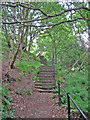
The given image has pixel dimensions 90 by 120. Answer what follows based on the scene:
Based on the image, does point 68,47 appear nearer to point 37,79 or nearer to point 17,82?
point 37,79

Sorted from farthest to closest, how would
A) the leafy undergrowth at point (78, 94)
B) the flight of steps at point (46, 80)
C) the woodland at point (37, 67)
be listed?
the flight of steps at point (46, 80)
the woodland at point (37, 67)
the leafy undergrowth at point (78, 94)

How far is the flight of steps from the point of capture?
7285 mm

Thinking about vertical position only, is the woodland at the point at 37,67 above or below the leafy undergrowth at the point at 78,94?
above

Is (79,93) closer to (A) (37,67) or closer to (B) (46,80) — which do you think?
(B) (46,80)

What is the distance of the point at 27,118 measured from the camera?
3.61 metres

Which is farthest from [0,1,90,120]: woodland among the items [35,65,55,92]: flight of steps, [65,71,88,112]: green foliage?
[35,65,55,92]: flight of steps

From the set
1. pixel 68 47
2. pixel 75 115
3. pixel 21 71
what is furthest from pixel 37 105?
pixel 68 47

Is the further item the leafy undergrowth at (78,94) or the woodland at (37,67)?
the woodland at (37,67)

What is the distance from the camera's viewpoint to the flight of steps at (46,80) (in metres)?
7.29

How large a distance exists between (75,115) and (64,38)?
239 inches

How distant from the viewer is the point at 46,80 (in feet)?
26.7

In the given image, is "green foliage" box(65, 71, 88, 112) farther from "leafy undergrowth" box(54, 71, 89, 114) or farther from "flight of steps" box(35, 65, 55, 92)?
"flight of steps" box(35, 65, 55, 92)

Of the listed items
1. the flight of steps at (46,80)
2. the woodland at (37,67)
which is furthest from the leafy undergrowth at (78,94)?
the flight of steps at (46,80)

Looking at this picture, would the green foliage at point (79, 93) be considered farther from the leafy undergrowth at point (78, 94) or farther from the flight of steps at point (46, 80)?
the flight of steps at point (46, 80)
